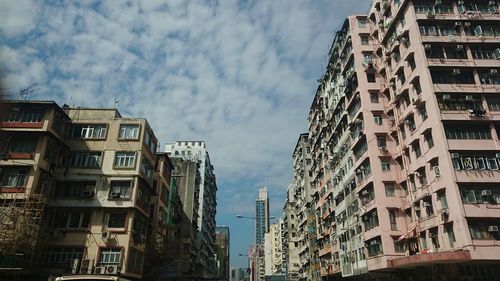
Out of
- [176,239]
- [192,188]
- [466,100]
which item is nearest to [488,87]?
[466,100]

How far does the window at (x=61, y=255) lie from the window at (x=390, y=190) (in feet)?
90.4

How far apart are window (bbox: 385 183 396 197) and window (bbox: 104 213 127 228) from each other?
23990mm

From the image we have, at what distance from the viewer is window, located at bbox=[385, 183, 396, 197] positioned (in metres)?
35.0

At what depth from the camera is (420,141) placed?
3145 cm

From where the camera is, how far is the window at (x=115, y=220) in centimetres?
3206

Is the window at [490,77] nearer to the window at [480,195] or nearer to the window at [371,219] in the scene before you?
the window at [480,195]

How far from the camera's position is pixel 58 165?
110ft

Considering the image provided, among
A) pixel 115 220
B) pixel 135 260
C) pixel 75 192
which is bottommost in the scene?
pixel 135 260

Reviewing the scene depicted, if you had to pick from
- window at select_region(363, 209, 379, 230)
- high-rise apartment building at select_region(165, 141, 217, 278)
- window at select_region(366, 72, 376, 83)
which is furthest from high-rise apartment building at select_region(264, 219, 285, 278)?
window at select_region(366, 72, 376, 83)

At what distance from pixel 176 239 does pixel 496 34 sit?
44.2m

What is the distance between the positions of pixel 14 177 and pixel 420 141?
33.3m

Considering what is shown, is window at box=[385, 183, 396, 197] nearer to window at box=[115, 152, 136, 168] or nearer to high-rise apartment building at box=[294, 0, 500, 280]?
high-rise apartment building at box=[294, 0, 500, 280]

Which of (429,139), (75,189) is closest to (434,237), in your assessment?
(429,139)

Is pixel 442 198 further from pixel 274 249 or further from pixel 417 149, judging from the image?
pixel 274 249
